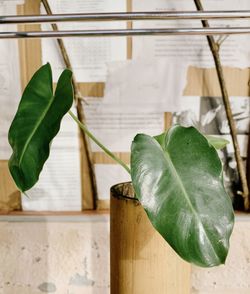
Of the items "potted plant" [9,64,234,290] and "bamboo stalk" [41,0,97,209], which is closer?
"potted plant" [9,64,234,290]

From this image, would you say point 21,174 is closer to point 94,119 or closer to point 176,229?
point 176,229

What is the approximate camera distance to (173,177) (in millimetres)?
609

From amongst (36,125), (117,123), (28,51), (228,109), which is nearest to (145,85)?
(117,123)

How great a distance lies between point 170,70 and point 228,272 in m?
0.66

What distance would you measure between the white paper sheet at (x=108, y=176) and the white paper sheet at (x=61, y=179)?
0.07 meters

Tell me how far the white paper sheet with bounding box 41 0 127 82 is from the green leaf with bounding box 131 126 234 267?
541 mm

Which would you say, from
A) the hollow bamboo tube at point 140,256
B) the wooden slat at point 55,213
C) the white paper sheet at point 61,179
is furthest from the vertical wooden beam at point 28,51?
the hollow bamboo tube at point 140,256

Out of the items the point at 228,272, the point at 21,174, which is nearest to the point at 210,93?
the point at 228,272

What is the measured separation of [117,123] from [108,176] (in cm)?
18

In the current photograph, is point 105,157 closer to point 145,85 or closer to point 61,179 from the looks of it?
point 61,179

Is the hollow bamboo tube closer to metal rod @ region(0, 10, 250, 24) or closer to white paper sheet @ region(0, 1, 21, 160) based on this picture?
metal rod @ region(0, 10, 250, 24)

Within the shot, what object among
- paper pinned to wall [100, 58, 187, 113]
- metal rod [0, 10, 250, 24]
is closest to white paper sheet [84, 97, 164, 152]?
paper pinned to wall [100, 58, 187, 113]

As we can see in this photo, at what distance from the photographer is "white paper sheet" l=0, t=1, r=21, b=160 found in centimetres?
110

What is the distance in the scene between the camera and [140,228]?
73 cm
